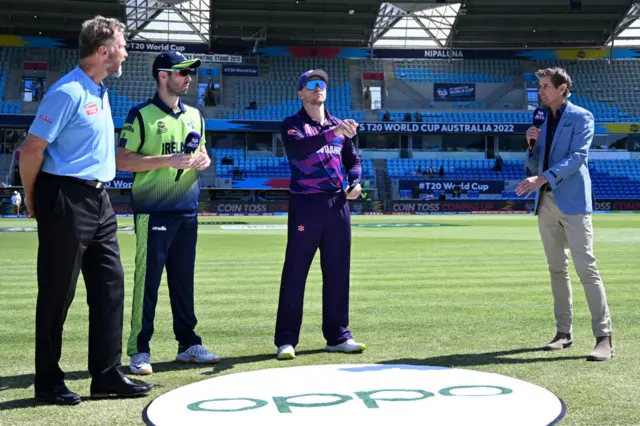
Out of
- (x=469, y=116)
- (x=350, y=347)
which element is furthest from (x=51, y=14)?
(x=350, y=347)

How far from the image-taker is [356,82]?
2490 inches

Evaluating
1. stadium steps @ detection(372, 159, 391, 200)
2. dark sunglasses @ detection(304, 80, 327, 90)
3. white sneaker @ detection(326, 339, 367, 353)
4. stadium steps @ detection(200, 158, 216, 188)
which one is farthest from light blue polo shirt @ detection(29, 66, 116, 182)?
stadium steps @ detection(372, 159, 391, 200)

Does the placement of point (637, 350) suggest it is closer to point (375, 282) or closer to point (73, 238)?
point (73, 238)

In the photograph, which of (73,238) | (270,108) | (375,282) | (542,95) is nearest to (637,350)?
(542,95)

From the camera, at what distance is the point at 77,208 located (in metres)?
4.92

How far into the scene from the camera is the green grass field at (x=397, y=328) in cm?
501

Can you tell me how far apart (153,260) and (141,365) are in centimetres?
81

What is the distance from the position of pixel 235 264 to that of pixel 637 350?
10010 millimetres

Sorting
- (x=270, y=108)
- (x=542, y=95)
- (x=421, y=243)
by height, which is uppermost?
(x=270, y=108)

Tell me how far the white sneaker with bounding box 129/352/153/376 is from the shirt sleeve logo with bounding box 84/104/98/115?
1.93m

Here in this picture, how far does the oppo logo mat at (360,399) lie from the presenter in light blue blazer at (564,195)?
4.84 ft

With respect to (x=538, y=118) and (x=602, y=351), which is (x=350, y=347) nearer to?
(x=602, y=351)

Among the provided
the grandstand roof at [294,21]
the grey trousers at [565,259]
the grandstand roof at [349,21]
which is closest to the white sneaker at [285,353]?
the grey trousers at [565,259]

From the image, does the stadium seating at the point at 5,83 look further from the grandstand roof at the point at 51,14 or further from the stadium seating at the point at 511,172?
the stadium seating at the point at 511,172
